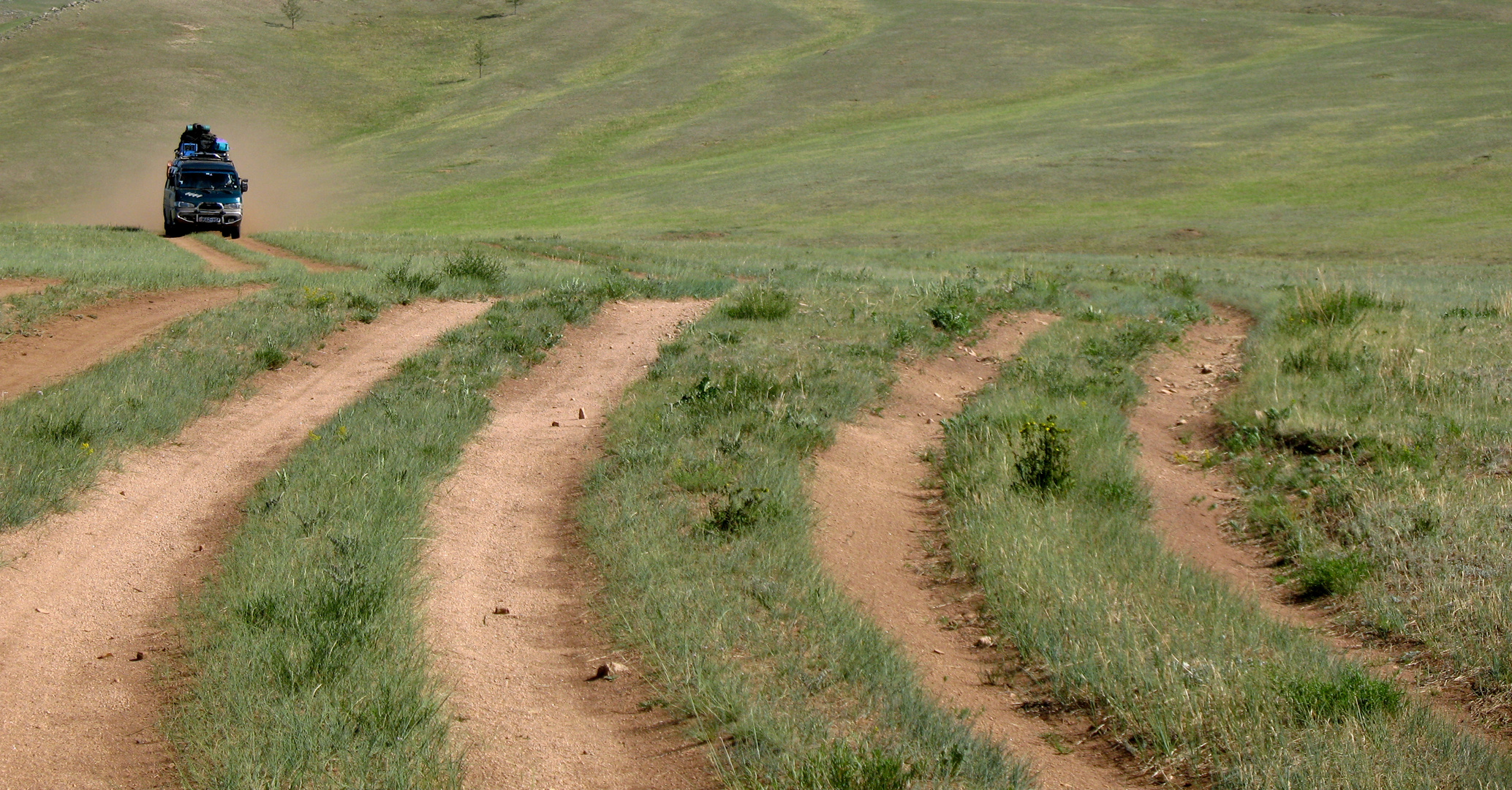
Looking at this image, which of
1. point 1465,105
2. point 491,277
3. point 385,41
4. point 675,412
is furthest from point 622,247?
point 385,41

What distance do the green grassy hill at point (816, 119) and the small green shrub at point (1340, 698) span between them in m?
30.4

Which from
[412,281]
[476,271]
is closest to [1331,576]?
[412,281]

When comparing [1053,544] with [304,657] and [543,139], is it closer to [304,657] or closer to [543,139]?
[304,657]

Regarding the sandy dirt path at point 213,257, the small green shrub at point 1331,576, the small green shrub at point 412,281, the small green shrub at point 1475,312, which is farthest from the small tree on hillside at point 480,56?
the small green shrub at point 1331,576

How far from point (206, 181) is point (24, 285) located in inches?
625

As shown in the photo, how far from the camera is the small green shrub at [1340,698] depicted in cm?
530

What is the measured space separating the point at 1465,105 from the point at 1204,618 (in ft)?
194

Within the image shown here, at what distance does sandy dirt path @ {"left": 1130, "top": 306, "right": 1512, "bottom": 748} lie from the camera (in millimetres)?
6312

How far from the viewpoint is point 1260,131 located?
2089 inches

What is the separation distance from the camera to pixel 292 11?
98250mm

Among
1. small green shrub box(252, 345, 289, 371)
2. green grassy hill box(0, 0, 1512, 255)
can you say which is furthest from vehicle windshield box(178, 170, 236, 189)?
small green shrub box(252, 345, 289, 371)

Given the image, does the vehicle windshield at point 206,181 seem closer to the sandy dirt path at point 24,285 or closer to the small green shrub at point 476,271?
the small green shrub at point 476,271

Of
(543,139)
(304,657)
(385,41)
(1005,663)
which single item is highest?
(385,41)

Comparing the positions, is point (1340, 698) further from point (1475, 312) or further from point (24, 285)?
point (24, 285)
